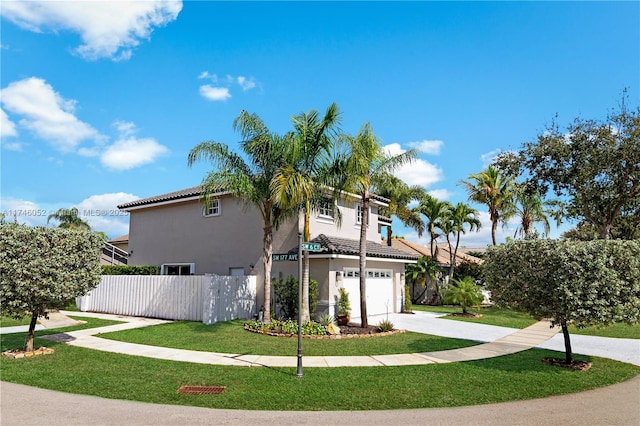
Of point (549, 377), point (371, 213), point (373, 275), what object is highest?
point (371, 213)

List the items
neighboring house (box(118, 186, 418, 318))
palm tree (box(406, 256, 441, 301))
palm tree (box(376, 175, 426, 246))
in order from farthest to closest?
1. palm tree (box(376, 175, 426, 246))
2. palm tree (box(406, 256, 441, 301))
3. neighboring house (box(118, 186, 418, 318))

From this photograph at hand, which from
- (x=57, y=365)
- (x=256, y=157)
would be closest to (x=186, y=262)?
(x=256, y=157)

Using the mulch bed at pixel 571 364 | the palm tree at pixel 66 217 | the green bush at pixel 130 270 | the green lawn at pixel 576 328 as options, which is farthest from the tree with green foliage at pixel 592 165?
the palm tree at pixel 66 217

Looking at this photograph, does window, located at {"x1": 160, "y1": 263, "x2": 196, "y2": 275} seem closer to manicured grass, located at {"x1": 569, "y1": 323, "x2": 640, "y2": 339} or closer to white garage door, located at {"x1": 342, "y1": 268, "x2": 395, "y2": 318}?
white garage door, located at {"x1": 342, "y1": 268, "x2": 395, "y2": 318}

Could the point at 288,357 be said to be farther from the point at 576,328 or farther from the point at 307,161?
the point at 576,328

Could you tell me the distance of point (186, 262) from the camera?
2198 centimetres

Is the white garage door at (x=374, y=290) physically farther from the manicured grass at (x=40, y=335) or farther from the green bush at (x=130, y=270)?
the green bush at (x=130, y=270)

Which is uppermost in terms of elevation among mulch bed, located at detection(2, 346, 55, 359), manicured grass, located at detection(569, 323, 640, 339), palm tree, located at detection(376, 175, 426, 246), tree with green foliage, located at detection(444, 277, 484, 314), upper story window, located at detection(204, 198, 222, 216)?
palm tree, located at detection(376, 175, 426, 246)

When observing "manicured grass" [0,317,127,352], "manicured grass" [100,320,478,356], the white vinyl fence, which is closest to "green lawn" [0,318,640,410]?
"manicured grass" [0,317,127,352]

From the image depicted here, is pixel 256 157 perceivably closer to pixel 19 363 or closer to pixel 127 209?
pixel 19 363

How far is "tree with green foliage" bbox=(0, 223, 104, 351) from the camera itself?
35.0 feet

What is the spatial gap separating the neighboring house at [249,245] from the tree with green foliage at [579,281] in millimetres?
7843

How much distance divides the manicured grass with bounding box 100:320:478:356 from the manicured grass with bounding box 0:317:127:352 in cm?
183

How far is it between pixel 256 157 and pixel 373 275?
29.1ft
